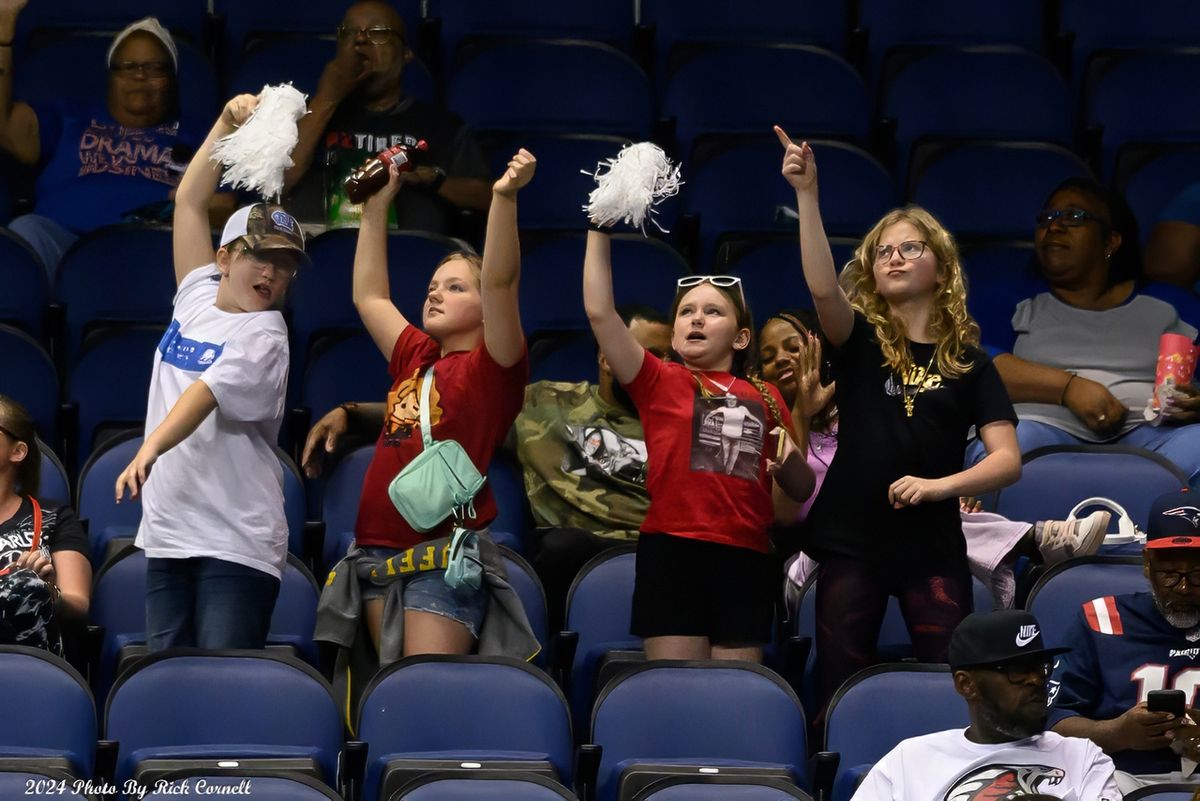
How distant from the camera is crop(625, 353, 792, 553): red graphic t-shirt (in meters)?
4.80

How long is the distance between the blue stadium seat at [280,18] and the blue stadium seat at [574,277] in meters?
1.60

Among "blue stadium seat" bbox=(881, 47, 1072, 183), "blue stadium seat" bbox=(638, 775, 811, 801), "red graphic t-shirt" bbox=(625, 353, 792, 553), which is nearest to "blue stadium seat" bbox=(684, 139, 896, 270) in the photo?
"blue stadium seat" bbox=(881, 47, 1072, 183)

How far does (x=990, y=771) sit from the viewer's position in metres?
3.85

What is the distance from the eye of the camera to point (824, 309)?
15.7 feet

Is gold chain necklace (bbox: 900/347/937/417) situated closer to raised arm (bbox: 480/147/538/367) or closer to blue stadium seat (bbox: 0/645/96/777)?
raised arm (bbox: 480/147/538/367)

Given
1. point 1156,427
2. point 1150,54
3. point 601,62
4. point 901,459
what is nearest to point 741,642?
point 901,459

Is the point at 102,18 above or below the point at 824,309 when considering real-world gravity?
above

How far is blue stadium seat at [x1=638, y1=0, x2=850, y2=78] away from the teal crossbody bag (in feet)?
10.2

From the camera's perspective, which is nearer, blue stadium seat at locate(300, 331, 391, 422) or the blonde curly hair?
the blonde curly hair

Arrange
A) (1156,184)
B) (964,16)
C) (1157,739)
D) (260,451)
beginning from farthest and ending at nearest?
(964,16) → (1156,184) → (260,451) → (1157,739)

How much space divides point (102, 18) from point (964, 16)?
3151 millimetres

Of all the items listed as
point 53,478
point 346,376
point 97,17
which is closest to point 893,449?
point 346,376

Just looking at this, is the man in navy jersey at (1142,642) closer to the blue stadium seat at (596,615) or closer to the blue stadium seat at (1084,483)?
the blue stadium seat at (1084,483)

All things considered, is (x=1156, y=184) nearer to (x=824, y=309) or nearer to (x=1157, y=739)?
(x=824, y=309)
